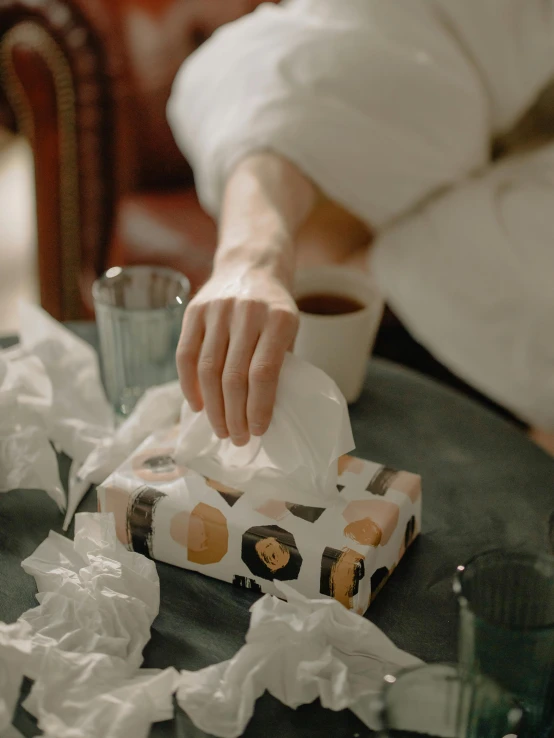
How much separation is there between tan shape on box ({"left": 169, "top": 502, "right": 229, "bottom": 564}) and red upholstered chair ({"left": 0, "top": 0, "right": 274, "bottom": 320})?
2.65ft

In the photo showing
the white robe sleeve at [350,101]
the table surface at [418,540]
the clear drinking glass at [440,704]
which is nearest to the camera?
the clear drinking glass at [440,704]

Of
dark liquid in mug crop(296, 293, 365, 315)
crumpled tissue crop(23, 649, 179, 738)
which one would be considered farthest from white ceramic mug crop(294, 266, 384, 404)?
crumpled tissue crop(23, 649, 179, 738)

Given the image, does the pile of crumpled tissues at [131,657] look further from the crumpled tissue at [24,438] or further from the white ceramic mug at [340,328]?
the white ceramic mug at [340,328]

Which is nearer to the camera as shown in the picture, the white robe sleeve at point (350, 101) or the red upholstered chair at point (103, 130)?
the white robe sleeve at point (350, 101)

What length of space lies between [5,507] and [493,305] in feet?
2.02

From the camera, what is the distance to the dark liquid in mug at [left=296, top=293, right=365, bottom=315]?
82cm

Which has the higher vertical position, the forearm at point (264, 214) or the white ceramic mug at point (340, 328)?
the forearm at point (264, 214)

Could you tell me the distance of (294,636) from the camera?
0.52m

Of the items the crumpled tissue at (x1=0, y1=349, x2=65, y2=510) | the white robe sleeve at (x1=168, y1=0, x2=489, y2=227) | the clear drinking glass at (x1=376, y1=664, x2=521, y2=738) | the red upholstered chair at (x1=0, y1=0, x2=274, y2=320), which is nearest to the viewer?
the clear drinking glass at (x1=376, y1=664, x2=521, y2=738)

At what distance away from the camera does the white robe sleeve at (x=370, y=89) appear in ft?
3.09

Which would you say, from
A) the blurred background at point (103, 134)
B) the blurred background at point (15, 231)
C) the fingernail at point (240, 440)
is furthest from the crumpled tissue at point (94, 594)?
the blurred background at point (15, 231)

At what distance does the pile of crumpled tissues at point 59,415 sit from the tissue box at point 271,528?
0.06 meters

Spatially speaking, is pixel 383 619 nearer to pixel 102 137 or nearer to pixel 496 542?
pixel 496 542

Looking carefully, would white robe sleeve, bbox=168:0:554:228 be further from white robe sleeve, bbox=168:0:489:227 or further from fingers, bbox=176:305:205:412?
fingers, bbox=176:305:205:412
